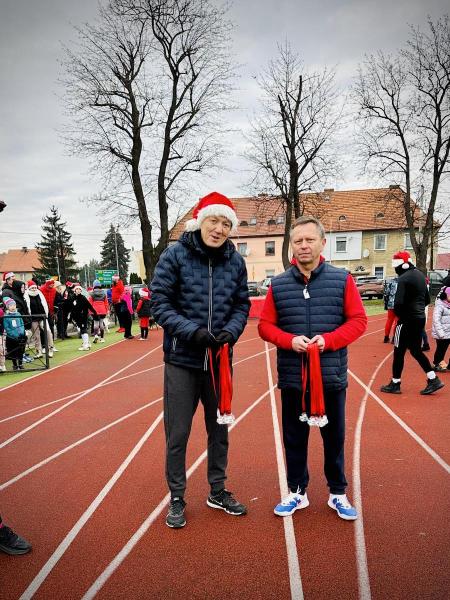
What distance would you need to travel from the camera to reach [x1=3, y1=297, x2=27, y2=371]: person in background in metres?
8.82

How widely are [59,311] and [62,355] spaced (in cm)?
355

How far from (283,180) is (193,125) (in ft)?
18.5

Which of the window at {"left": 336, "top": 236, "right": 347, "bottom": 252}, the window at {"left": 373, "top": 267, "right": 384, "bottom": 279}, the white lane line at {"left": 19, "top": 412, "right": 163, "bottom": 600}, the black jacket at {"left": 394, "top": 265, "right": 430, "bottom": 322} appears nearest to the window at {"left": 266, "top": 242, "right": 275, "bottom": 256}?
the window at {"left": 336, "top": 236, "right": 347, "bottom": 252}

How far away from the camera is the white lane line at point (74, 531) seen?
2.43m

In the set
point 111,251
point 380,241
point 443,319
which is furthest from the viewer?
point 111,251

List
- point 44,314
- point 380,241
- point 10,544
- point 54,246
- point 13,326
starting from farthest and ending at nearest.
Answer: point 54,246
point 380,241
point 44,314
point 13,326
point 10,544

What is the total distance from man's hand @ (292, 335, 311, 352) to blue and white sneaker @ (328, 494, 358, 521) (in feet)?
3.82

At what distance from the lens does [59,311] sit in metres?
14.1

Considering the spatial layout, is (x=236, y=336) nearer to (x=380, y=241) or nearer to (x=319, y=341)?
(x=319, y=341)

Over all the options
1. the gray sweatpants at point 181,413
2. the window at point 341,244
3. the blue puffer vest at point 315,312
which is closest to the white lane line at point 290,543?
the gray sweatpants at point 181,413

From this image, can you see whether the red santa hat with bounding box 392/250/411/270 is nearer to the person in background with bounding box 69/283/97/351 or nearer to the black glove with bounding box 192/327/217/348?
the black glove with bounding box 192/327/217/348

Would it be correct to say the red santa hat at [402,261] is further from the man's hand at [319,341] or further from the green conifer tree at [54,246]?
the green conifer tree at [54,246]

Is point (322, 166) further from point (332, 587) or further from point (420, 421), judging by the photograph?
point (332, 587)

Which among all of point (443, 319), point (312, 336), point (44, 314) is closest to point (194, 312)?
point (312, 336)
